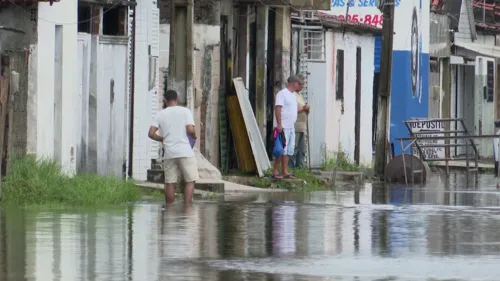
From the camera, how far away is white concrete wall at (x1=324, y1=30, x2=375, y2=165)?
3428 cm

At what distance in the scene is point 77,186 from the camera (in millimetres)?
19344

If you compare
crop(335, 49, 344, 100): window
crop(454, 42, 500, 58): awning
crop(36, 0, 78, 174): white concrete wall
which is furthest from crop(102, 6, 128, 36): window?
crop(454, 42, 500, 58): awning

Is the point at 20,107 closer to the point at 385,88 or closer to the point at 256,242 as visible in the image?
the point at 256,242

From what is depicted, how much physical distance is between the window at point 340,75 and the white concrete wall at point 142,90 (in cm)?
1039

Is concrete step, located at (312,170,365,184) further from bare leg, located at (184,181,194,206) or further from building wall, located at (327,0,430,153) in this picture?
building wall, located at (327,0,430,153)

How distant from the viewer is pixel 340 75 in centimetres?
3503

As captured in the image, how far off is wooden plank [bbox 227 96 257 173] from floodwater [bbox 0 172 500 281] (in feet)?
20.1

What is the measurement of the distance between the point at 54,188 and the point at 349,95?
679 inches

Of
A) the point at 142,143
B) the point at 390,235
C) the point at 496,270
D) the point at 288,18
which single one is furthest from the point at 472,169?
the point at 496,270

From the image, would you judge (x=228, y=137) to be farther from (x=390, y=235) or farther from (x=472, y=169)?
(x=390, y=235)

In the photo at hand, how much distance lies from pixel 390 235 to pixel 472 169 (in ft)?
66.1

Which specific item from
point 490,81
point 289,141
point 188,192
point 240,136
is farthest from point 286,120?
point 490,81

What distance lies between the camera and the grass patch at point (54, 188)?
19.0 meters

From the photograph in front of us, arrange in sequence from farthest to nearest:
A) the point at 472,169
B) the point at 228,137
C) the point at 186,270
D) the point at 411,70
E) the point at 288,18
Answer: the point at 411,70
the point at 472,169
the point at 288,18
the point at 228,137
the point at 186,270
